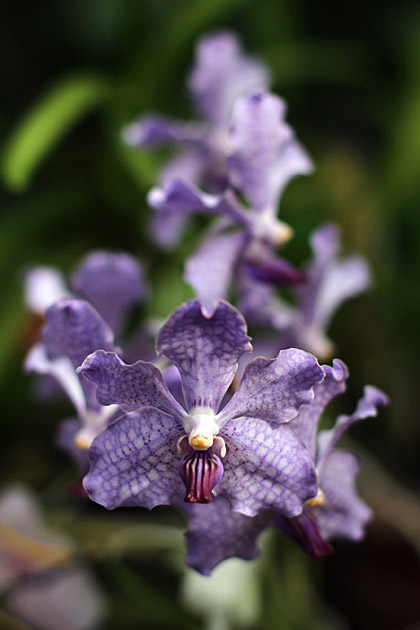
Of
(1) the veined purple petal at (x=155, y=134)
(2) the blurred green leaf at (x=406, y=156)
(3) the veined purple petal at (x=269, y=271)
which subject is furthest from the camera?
(2) the blurred green leaf at (x=406, y=156)

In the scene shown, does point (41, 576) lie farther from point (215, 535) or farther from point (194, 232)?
point (194, 232)

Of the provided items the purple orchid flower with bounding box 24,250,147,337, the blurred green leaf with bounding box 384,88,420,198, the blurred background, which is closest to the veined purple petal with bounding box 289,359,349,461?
the purple orchid flower with bounding box 24,250,147,337

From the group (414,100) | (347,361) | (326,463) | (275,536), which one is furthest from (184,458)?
(414,100)

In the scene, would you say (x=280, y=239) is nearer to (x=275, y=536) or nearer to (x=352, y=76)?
(x=275, y=536)

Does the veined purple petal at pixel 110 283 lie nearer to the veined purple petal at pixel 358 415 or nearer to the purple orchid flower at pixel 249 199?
the purple orchid flower at pixel 249 199

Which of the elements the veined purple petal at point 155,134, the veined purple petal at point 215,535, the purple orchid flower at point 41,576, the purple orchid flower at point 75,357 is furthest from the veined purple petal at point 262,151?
the purple orchid flower at point 41,576

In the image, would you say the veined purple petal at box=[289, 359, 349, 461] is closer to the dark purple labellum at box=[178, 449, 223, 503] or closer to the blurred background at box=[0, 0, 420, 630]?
the dark purple labellum at box=[178, 449, 223, 503]
